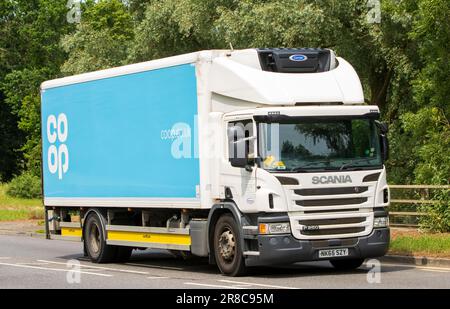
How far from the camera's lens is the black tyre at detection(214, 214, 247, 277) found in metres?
16.4

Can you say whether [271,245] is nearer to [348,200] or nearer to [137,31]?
[348,200]

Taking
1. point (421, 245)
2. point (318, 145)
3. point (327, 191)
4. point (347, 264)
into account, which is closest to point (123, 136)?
point (318, 145)

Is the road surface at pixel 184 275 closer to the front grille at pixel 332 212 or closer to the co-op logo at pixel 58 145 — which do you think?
the front grille at pixel 332 212

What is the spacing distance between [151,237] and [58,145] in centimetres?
412

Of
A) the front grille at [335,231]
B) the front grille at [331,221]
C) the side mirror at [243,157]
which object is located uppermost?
the side mirror at [243,157]

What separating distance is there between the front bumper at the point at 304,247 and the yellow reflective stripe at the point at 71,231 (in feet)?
20.2

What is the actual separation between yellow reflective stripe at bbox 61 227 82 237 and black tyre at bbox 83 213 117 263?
0.36 metres

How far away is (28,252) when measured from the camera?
2450cm

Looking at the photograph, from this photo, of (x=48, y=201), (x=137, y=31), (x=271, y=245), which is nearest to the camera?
(x=271, y=245)

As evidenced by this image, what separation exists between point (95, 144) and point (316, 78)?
18.1 feet

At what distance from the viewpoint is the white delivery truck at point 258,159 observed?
52.9ft

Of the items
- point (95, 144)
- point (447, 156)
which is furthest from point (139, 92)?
point (447, 156)

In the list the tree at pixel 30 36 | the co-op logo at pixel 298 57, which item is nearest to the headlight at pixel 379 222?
the co-op logo at pixel 298 57

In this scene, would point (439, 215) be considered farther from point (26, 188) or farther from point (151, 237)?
point (26, 188)
